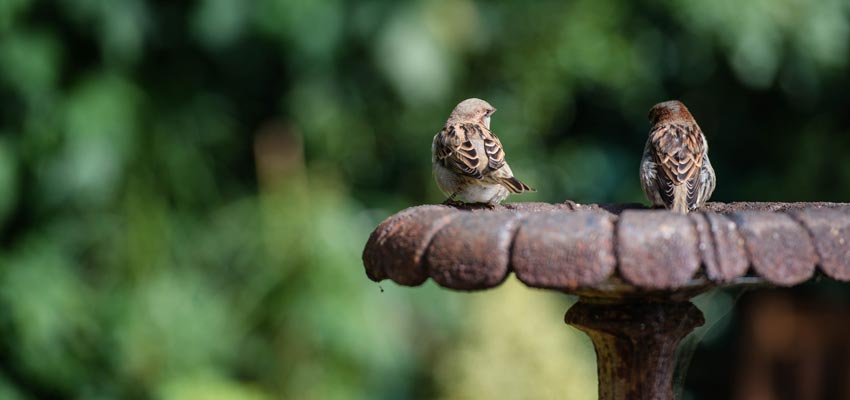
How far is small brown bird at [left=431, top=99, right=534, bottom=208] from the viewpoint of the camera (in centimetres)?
291

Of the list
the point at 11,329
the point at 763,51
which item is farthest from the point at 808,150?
the point at 11,329

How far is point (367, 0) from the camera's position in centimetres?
571

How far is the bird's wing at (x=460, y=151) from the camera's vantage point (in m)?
2.91

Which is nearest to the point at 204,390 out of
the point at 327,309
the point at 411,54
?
the point at 327,309

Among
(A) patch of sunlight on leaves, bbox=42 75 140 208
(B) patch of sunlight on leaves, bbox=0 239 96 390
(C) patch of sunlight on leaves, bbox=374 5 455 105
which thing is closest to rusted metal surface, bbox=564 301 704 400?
(C) patch of sunlight on leaves, bbox=374 5 455 105

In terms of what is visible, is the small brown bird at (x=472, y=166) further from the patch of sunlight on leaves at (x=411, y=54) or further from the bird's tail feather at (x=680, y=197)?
the patch of sunlight on leaves at (x=411, y=54)

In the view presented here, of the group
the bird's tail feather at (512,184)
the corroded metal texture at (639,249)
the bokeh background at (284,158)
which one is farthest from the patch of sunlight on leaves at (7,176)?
the corroded metal texture at (639,249)

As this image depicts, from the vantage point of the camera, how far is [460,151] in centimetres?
293

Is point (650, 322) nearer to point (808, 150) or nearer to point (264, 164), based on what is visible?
point (264, 164)

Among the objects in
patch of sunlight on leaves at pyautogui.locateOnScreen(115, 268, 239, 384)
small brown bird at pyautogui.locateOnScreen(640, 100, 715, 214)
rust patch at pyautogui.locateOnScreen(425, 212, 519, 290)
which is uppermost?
patch of sunlight on leaves at pyautogui.locateOnScreen(115, 268, 239, 384)

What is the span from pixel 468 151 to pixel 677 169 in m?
0.54

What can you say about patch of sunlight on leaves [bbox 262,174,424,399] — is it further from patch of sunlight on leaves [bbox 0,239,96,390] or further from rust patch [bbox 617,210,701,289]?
rust patch [bbox 617,210,701,289]

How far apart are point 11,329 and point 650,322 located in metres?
4.21

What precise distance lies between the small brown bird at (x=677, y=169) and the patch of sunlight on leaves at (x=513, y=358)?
6.33ft
